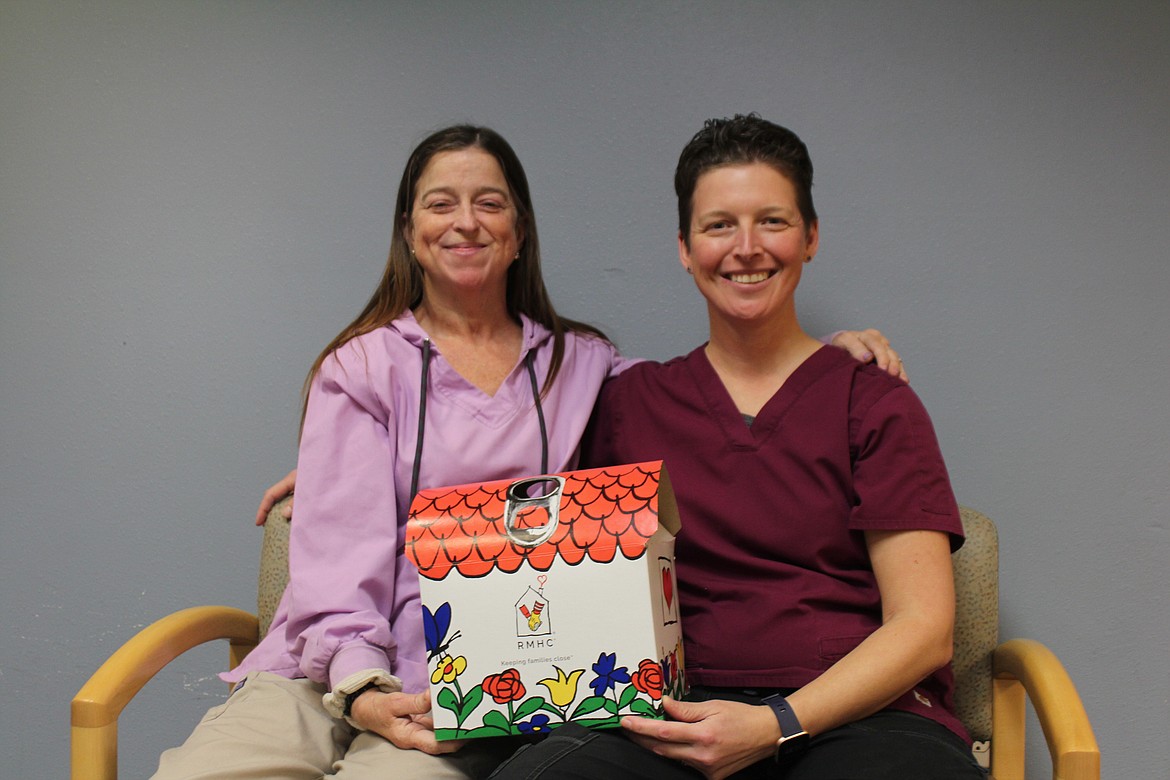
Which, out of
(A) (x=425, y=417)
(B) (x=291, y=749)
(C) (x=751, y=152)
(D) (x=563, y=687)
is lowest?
(B) (x=291, y=749)

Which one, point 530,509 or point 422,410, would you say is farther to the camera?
point 422,410

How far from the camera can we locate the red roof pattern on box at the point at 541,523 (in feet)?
3.95

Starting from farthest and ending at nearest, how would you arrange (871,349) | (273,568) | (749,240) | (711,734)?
(273,568) < (871,349) < (749,240) < (711,734)

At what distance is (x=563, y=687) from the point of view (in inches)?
48.1

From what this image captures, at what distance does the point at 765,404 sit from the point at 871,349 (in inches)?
7.8

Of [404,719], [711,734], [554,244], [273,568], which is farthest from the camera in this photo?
[554,244]

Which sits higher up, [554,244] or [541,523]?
[554,244]

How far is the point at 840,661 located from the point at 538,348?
26.4 inches

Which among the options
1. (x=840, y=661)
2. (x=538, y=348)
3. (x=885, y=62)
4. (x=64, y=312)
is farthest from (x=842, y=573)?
(x=64, y=312)

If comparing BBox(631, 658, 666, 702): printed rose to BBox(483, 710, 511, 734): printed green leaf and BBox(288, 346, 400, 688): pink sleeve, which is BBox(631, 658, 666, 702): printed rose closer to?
BBox(483, 710, 511, 734): printed green leaf

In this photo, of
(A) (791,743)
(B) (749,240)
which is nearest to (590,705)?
(A) (791,743)

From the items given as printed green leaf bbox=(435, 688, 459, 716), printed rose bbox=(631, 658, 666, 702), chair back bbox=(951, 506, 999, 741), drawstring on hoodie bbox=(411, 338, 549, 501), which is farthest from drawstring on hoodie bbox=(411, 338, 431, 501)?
chair back bbox=(951, 506, 999, 741)

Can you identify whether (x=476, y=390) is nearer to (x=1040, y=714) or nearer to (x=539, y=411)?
(x=539, y=411)

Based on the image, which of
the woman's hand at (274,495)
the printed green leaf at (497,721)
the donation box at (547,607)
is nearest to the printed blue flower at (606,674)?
the donation box at (547,607)
